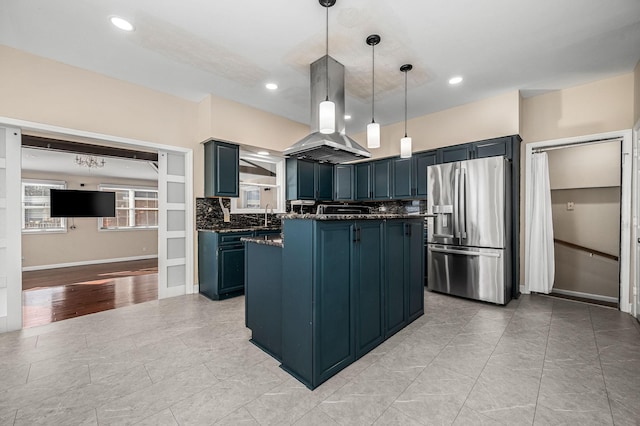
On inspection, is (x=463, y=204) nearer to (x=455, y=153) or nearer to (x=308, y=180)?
(x=455, y=153)

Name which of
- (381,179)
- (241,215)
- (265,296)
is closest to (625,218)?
(381,179)

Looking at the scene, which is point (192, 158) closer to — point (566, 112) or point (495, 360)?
point (495, 360)

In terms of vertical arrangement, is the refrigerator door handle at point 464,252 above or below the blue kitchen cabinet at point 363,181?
below

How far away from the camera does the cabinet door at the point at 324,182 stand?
5419mm

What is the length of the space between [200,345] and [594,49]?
15.8 feet

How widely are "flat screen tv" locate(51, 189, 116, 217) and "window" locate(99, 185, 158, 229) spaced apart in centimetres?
36

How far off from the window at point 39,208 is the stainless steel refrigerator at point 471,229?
28.3ft

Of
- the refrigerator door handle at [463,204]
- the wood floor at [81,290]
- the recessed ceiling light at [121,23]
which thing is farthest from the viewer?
the refrigerator door handle at [463,204]

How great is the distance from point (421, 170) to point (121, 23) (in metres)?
4.14

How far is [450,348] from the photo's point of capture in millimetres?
2350

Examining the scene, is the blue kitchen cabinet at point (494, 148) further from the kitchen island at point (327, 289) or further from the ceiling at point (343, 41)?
the kitchen island at point (327, 289)

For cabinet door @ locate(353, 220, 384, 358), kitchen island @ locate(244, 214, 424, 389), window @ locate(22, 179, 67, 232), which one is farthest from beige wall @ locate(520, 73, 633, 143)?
window @ locate(22, 179, 67, 232)

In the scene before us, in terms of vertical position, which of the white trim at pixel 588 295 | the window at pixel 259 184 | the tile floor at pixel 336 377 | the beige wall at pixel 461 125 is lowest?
the white trim at pixel 588 295

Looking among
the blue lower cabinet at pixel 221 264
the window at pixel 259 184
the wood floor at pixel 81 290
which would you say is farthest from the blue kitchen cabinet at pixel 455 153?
the wood floor at pixel 81 290
